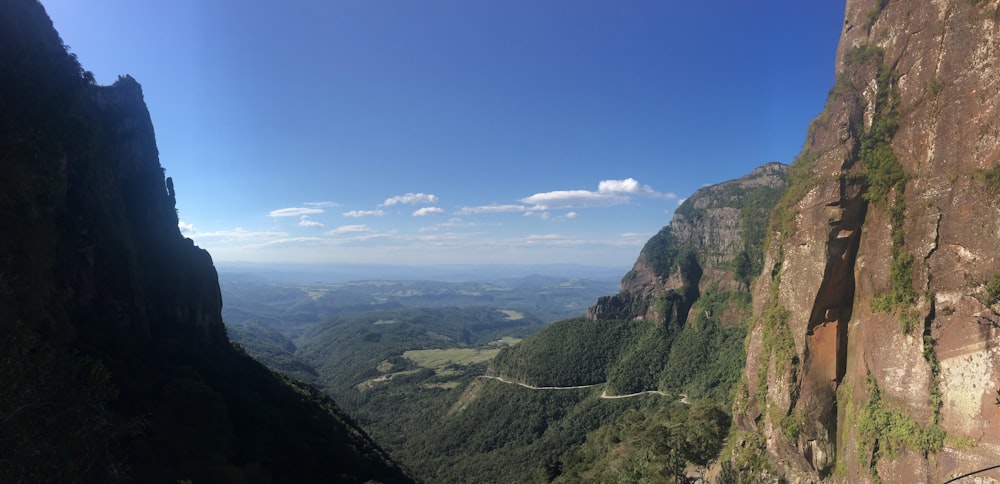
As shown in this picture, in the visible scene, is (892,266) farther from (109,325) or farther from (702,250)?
(702,250)

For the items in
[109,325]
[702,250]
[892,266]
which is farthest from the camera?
[702,250]

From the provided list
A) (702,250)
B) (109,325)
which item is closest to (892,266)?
(109,325)

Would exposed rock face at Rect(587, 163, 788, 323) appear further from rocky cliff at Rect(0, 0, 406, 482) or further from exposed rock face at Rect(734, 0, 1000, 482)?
exposed rock face at Rect(734, 0, 1000, 482)

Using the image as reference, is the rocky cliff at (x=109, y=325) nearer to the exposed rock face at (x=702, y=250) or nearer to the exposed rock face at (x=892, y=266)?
the exposed rock face at (x=892, y=266)

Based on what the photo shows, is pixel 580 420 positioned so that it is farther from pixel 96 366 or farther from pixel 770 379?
pixel 96 366

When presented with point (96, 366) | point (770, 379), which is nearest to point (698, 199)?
point (770, 379)

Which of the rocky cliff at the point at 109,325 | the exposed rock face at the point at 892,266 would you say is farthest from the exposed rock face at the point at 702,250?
the exposed rock face at the point at 892,266
